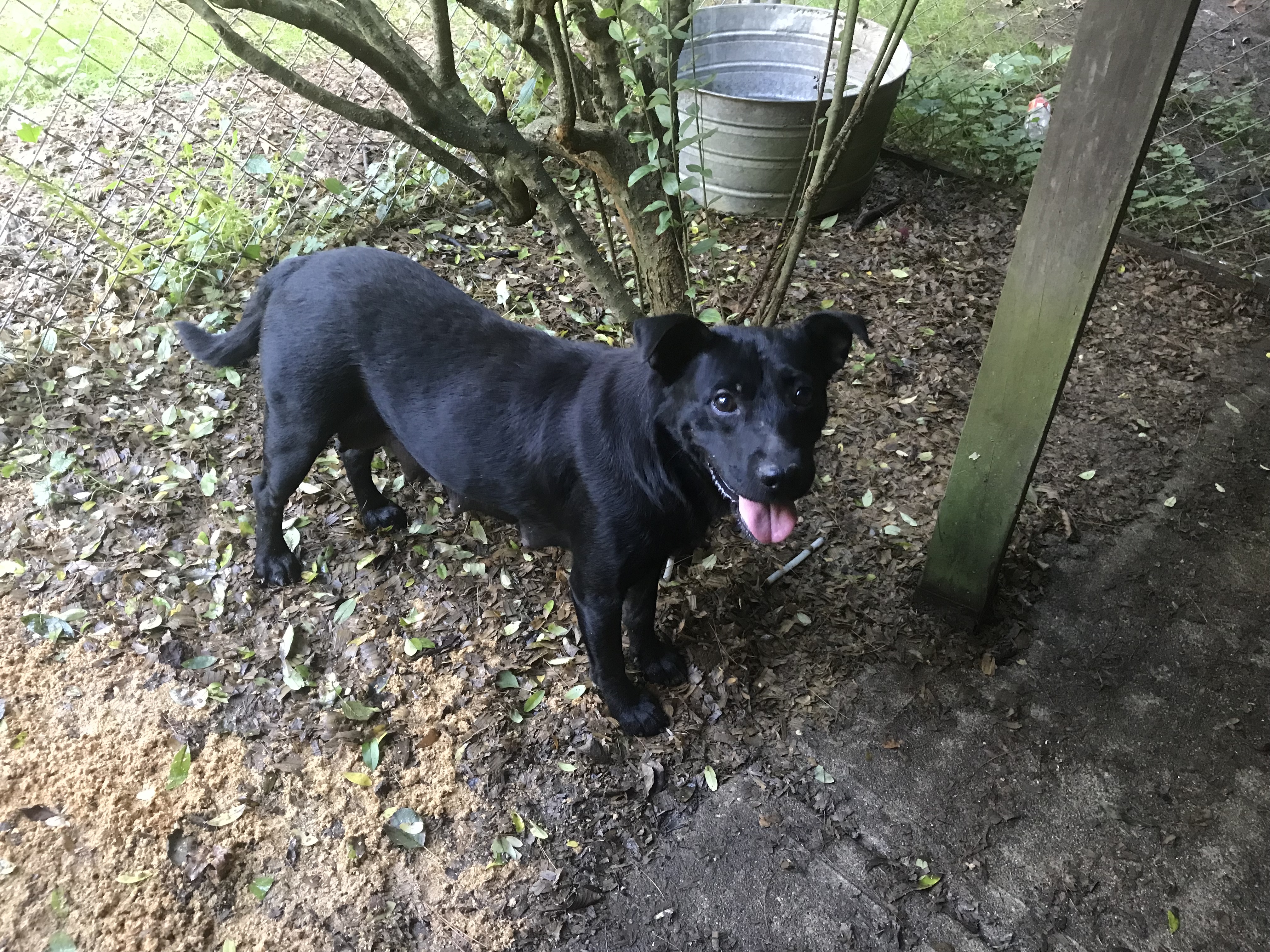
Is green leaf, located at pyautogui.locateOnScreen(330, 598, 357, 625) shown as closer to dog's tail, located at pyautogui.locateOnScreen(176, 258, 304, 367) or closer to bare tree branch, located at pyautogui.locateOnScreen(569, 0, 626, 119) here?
dog's tail, located at pyautogui.locateOnScreen(176, 258, 304, 367)

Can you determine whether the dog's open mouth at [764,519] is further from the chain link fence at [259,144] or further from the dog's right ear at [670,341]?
the chain link fence at [259,144]

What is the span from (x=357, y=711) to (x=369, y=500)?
0.99 metres

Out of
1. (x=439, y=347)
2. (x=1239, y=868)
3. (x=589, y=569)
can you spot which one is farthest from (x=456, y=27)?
(x=1239, y=868)

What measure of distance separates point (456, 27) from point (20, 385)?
162 inches

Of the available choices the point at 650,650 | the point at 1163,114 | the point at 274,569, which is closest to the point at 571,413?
the point at 650,650

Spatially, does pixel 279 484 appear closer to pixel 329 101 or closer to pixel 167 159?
pixel 329 101

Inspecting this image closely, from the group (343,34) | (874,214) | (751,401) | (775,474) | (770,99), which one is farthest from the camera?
(874,214)

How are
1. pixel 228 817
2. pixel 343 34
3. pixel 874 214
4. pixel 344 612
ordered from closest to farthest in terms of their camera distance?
1. pixel 343 34
2. pixel 228 817
3. pixel 344 612
4. pixel 874 214

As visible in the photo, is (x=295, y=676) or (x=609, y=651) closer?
(x=609, y=651)

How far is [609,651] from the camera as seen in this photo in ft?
9.45

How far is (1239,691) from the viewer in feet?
10.1

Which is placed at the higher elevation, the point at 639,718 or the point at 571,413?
the point at 571,413

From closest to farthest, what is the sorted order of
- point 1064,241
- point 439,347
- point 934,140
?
1. point 1064,241
2. point 439,347
3. point 934,140

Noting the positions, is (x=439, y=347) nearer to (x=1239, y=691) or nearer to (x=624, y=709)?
(x=624, y=709)
